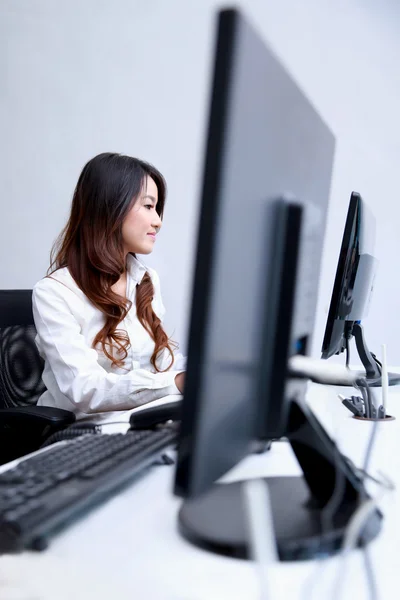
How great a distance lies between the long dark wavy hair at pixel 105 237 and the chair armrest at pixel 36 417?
275 mm

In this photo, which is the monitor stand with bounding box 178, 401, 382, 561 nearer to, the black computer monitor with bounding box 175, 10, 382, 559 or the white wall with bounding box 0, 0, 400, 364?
the black computer monitor with bounding box 175, 10, 382, 559

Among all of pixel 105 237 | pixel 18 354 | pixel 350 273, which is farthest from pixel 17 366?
pixel 350 273

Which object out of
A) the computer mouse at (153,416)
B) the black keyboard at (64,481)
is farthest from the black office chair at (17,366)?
the black keyboard at (64,481)

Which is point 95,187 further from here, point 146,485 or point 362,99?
point 362,99

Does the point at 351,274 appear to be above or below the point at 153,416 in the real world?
above

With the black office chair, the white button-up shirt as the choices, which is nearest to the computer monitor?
the white button-up shirt

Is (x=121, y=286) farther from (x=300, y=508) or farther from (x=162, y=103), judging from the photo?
(x=300, y=508)

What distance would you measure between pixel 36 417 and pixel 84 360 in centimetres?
17

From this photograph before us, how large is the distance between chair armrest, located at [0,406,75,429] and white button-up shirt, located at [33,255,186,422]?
0.18 ft

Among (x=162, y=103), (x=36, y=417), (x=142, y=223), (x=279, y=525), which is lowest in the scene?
(x=36, y=417)

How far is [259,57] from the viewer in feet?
1.46

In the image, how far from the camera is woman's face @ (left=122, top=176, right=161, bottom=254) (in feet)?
5.32

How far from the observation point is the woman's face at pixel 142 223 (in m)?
1.62

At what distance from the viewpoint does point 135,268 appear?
5.63 feet
